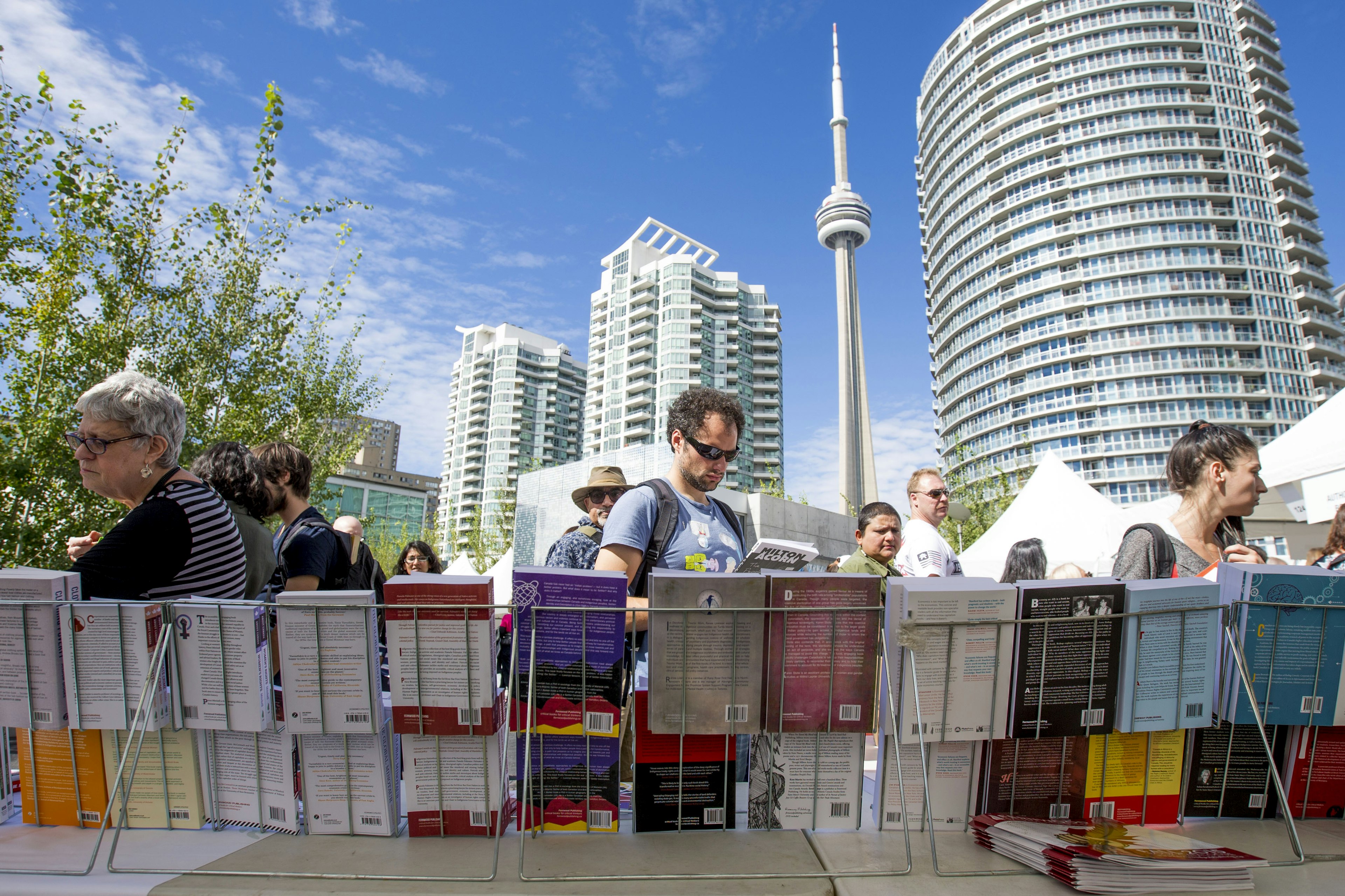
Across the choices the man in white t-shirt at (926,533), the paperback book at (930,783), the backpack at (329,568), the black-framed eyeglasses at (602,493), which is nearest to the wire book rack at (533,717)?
the paperback book at (930,783)

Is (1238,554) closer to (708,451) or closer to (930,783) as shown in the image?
(930,783)

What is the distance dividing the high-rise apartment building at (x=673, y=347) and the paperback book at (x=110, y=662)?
69.8m

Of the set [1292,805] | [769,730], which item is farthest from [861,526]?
[769,730]

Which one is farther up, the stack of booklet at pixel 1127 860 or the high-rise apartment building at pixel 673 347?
the high-rise apartment building at pixel 673 347

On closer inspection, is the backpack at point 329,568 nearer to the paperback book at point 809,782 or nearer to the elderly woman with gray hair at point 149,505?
the elderly woman with gray hair at point 149,505

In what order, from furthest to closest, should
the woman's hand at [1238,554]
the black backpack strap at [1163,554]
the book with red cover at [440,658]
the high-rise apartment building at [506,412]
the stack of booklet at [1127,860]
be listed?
the high-rise apartment building at [506,412] < the woman's hand at [1238,554] < the black backpack strap at [1163,554] < the book with red cover at [440,658] < the stack of booklet at [1127,860]

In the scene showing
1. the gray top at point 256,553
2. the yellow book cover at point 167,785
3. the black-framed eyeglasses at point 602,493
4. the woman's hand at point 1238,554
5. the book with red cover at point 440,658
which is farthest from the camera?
the black-framed eyeglasses at point 602,493

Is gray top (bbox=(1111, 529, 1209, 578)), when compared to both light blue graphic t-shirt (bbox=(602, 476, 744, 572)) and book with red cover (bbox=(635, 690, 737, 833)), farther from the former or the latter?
book with red cover (bbox=(635, 690, 737, 833))

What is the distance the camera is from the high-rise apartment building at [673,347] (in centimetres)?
7725

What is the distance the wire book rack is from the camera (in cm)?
120

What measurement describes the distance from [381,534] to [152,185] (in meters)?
34.4

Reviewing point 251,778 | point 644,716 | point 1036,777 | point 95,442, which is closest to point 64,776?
point 251,778

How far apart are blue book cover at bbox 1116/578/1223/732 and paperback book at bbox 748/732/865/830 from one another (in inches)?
21.5

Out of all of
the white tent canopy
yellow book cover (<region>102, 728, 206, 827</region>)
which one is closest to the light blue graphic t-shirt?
yellow book cover (<region>102, 728, 206, 827</region>)
